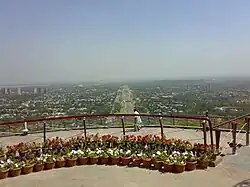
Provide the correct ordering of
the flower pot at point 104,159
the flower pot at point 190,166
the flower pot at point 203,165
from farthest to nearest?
1. the flower pot at point 104,159
2. the flower pot at point 203,165
3. the flower pot at point 190,166

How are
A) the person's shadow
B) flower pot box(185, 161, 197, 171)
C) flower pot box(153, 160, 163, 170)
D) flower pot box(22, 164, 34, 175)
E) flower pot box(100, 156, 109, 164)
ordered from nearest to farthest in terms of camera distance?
the person's shadow → flower pot box(185, 161, 197, 171) → flower pot box(153, 160, 163, 170) → flower pot box(22, 164, 34, 175) → flower pot box(100, 156, 109, 164)

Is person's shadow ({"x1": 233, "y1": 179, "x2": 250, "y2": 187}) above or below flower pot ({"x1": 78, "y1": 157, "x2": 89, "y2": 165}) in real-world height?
above

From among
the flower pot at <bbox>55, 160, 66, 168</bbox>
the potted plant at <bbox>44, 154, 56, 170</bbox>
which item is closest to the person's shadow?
the flower pot at <bbox>55, 160, 66, 168</bbox>

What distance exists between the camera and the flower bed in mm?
7957

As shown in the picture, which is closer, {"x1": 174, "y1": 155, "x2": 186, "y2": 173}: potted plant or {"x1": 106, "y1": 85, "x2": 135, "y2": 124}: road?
{"x1": 174, "y1": 155, "x2": 186, "y2": 173}: potted plant

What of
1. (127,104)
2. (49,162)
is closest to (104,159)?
(49,162)

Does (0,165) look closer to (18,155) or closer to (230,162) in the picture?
(18,155)

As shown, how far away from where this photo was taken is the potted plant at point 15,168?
26.1 ft

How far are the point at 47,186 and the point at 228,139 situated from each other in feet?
24.6

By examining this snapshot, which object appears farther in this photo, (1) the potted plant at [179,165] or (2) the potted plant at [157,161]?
(2) the potted plant at [157,161]

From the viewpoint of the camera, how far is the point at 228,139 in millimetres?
11922

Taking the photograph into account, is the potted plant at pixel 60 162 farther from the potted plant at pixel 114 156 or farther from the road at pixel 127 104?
the road at pixel 127 104

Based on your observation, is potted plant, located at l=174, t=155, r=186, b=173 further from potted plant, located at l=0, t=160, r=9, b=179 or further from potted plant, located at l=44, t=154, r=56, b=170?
potted plant, located at l=0, t=160, r=9, b=179

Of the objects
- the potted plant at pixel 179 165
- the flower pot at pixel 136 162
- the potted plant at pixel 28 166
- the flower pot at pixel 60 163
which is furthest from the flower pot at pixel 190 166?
the potted plant at pixel 28 166
